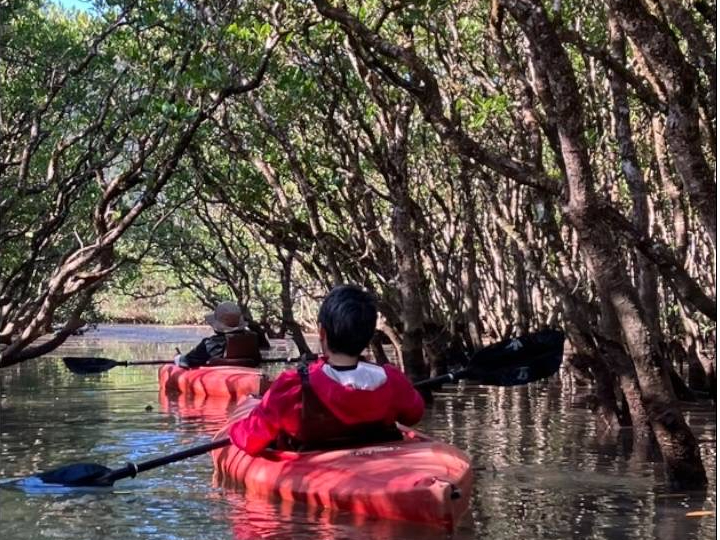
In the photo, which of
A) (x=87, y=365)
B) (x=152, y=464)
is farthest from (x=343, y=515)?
(x=87, y=365)

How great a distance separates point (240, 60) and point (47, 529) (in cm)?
605

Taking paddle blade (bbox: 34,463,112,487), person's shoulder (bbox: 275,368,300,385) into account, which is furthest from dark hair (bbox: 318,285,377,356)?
paddle blade (bbox: 34,463,112,487)

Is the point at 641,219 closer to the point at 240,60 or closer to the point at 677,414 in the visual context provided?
the point at 677,414

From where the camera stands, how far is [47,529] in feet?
23.0

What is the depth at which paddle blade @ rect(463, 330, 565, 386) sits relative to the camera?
8.89m

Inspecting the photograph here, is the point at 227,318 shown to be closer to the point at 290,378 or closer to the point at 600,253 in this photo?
the point at 290,378

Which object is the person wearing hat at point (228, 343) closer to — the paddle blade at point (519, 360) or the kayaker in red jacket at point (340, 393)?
the paddle blade at point (519, 360)

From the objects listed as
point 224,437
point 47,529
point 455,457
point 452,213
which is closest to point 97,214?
point 224,437

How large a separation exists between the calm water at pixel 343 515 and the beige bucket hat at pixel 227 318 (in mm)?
1235

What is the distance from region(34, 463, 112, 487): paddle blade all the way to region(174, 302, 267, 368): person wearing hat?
8.06 m

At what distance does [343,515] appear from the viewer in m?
6.70

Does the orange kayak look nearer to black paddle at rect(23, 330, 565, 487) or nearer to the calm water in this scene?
the calm water

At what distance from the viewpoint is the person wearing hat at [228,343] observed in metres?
15.9

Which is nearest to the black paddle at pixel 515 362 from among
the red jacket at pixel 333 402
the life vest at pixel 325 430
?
the red jacket at pixel 333 402
